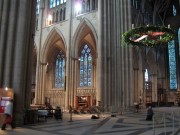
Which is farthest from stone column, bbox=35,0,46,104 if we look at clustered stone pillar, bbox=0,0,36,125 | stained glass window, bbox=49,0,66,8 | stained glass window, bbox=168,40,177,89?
stained glass window, bbox=168,40,177,89

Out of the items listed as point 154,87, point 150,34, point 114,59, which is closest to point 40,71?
point 114,59

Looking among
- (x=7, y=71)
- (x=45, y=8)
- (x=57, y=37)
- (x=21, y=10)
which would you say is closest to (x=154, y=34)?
(x=21, y=10)

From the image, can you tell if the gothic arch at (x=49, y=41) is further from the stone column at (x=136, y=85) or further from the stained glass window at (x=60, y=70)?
the stone column at (x=136, y=85)

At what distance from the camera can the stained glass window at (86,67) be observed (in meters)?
36.6

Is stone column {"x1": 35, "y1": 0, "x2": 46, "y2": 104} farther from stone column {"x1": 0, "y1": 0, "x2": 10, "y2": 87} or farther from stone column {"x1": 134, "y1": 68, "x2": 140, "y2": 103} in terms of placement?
stone column {"x1": 0, "y1": 0, "x2": 10, "y2": 87}

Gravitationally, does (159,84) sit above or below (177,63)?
below

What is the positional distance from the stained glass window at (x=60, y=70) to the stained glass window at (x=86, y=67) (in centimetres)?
401

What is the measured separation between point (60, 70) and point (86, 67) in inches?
213

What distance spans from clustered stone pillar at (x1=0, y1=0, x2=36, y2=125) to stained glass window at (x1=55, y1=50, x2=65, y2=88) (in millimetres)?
25166

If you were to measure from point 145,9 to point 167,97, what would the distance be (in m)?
17.7

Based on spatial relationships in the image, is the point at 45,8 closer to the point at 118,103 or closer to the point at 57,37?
the point at 57,37

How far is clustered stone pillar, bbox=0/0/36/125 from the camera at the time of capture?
43.4 feet

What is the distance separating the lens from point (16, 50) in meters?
13.5

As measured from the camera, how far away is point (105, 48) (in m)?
26.8
